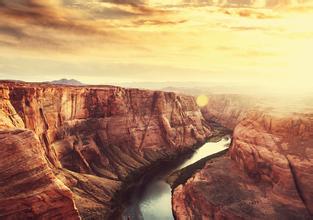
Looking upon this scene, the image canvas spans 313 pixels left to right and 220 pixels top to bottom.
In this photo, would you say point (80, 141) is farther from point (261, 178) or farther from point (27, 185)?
point (261, 178)

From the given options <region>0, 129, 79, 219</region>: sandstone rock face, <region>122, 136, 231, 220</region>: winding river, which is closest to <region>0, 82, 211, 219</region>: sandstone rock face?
<region>0, 129, 79, 219</region>: sandstone rock face

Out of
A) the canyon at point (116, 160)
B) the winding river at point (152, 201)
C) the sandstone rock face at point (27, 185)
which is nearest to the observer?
the sandstone rock face at point (27, 185)

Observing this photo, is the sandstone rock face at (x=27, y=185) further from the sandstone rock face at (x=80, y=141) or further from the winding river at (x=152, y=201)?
the winding river at (x=152, y=201)

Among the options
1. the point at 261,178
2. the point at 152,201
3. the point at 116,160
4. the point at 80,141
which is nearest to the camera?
the point at 261,178

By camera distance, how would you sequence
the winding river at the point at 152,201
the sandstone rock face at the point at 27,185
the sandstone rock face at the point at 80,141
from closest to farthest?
the sandstone rock face at the point at 27,185
the sandstone rock face at the point at 80,141
the winding river at the point at 152,201

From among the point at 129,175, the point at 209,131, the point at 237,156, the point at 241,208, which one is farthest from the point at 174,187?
the point at 209,131

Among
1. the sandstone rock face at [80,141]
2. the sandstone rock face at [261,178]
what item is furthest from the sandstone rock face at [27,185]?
the sandstone rock face at [261,178]

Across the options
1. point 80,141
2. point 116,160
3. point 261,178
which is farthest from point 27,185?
point 116,160
